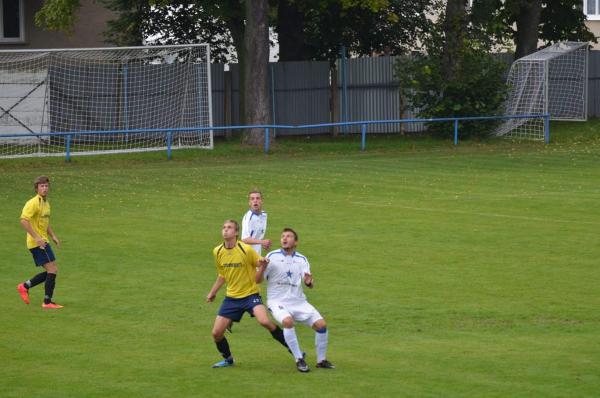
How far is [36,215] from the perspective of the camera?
17.3 m

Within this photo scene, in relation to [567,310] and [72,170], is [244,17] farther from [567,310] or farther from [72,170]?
[567,310]

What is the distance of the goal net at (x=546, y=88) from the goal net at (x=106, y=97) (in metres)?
11.0

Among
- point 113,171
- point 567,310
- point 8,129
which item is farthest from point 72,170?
point 567,310

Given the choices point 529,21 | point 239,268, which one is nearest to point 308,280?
point 239,268

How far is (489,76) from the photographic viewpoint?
42.3 metres

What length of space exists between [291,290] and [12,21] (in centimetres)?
3689

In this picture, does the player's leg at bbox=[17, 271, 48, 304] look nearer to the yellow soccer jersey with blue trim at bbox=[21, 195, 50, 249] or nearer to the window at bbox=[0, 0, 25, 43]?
the yellow soccer jersey with blue trim at bbox=[21, 195, 50, 249]

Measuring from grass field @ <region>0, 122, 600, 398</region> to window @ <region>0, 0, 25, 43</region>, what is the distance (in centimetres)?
1153

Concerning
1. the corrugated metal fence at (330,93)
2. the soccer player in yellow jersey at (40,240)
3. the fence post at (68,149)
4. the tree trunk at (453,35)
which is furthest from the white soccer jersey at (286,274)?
the corrugated metal fence at (330,93)

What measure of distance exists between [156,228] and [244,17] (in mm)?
19906

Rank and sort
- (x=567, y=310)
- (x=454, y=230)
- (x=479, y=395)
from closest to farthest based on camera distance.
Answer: (x=479, y=395) < (x=567, y=310) < (x=454, y=230)

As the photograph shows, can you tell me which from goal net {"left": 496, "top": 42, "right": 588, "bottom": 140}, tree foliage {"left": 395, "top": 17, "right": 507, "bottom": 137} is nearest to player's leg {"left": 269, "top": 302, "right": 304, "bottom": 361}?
tree foliage {"left": 395, "top": 17, "right": 507, "bottom": 137}

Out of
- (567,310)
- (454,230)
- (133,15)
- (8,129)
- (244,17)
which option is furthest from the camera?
(133,15)

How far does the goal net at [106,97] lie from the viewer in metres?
40.2
